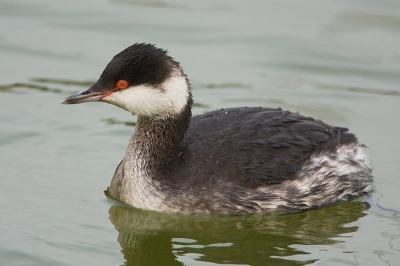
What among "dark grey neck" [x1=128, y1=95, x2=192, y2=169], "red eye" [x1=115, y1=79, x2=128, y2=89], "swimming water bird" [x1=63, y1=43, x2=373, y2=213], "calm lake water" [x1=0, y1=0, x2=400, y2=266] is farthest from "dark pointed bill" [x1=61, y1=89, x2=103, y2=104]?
"calm lake water" [x1=0, y1=0, x2=400, y2=266]

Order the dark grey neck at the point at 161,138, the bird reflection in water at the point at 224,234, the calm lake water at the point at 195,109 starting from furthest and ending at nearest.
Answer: the dark grey neck at the point at 161,138
the calm lake water at the point at 195,109
the bird reflection in water at the point at 224,234

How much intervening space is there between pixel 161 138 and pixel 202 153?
18.5 inches

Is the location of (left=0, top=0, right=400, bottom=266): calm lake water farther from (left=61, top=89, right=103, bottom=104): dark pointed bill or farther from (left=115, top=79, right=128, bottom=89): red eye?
(left=115, top=79, right=128, bottom=89): red eye

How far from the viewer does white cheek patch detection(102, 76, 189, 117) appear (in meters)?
8.02

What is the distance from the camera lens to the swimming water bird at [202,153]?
8.01 meters

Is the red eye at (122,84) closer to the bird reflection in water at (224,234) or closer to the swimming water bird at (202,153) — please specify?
the swimming water bird at (202,153)

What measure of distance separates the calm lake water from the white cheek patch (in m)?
1.05

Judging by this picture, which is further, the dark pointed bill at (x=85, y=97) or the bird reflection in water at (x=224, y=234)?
the dark pointed bill at (x=85, y=97)

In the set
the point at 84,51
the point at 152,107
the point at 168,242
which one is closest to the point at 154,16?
the point at 84,51

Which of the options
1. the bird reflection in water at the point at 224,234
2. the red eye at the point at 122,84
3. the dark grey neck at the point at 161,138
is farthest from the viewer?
the dark grey neck at the point at 161,138

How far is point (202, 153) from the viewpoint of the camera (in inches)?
320

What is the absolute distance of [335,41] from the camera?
43.2 feet

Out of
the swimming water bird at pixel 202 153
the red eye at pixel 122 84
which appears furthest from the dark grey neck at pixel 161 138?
the red eye at pixel 122 84

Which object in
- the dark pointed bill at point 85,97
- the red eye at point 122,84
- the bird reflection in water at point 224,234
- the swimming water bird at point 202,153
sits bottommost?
the bird reflection in water at point 224,234
